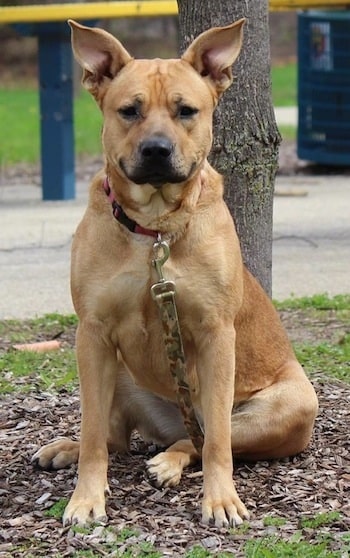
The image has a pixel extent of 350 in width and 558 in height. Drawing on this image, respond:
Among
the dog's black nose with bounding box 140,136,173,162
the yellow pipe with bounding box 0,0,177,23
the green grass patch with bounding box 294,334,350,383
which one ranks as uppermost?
the yellow pipe with bounding box 0,0,177,23

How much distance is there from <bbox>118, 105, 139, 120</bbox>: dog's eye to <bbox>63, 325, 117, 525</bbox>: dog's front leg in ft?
2.63

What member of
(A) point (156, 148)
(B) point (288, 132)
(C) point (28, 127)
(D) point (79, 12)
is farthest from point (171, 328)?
(C) point (28, 127)

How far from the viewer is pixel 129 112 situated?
4.43 m

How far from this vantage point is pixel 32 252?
9875 mm

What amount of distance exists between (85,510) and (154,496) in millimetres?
350

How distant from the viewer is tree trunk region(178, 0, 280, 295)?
20.3ft

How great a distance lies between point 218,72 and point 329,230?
6043 mm

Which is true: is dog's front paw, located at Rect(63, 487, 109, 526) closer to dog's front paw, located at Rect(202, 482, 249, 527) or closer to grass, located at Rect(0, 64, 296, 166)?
dog's front paw, located at Rect(202, 482, 249, 527)

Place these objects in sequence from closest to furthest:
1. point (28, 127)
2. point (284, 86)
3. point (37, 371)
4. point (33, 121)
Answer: point (37, 371) → point (28, 127) → point (33, 121) → point (284, 86)

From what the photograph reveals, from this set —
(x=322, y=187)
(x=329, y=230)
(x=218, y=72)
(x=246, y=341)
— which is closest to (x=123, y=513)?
(x=246, y=341)

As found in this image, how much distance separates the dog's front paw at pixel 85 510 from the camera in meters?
4.43

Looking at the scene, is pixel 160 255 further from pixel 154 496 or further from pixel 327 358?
pixel 327 358

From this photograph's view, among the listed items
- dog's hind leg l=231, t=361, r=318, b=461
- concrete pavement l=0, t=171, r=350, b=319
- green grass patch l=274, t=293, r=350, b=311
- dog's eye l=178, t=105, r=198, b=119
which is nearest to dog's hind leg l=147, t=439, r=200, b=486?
dog's hind leg l=231, t=361, r=318, b=461

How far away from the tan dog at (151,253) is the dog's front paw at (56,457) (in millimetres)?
399
